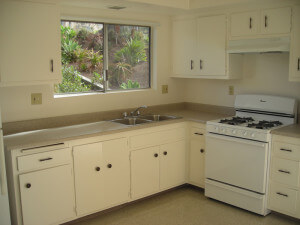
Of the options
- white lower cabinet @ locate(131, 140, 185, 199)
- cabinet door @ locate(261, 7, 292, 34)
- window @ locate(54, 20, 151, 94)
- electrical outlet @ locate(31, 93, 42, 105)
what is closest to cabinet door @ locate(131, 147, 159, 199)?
white lower cabinet @ locate(131, 140, 185, 199)

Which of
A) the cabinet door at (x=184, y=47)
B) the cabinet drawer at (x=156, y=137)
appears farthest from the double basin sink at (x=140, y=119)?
the cabinet door at (x=184, y=47)

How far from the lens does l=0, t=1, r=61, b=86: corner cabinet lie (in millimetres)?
2807

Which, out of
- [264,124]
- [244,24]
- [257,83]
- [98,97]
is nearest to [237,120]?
[264,124]

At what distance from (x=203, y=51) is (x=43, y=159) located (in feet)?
7.31

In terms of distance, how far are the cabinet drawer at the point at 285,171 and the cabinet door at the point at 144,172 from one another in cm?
119

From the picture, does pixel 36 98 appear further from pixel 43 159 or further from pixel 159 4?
pixel 159 4

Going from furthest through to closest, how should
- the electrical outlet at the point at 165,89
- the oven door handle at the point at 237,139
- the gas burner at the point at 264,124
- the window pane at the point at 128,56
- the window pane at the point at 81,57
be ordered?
the electrical outlet at the point at 165,89 → the window pane at the point at 128,56 → the window pane at the point at 81,57 → the gas burner at the point at 264,124 → the oven door handle at the point at 237,139

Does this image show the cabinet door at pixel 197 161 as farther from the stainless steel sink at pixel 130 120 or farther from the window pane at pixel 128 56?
the window pane at pixel 128 56

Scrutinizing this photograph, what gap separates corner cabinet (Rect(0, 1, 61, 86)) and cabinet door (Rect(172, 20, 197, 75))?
1.72 m

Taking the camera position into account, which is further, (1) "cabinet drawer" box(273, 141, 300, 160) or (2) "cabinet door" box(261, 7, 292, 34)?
(2) "cabinet door" box(261, 7, 292, 34)

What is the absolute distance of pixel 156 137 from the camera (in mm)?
3656

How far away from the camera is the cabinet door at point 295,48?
322 cm

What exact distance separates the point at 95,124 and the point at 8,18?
129 cm

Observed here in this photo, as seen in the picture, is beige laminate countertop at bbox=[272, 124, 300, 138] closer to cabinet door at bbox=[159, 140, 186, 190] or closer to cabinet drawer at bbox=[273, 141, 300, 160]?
cabinet drawer at bbox=[273, 141, 300, 160]
